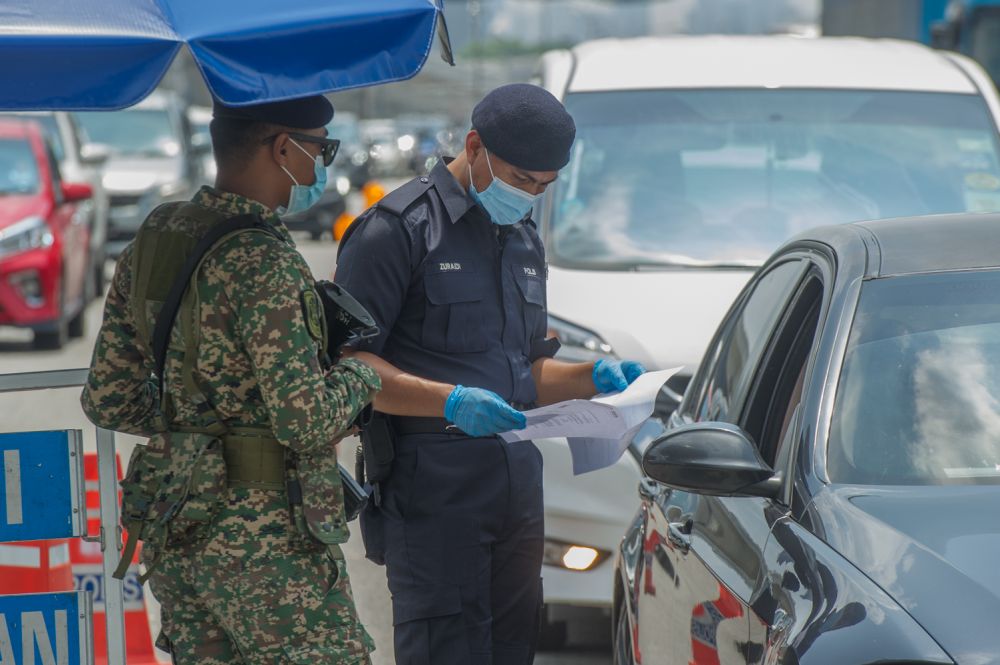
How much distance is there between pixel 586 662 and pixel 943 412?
2.75m

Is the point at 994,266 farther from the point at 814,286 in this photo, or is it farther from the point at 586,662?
the point at 586,662

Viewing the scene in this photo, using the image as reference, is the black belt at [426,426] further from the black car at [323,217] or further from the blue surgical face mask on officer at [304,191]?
the black car at [323,217]

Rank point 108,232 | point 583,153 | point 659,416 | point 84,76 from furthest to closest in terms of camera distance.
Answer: point 108,232 → point 583,153 → point 659,416 → point 84,76

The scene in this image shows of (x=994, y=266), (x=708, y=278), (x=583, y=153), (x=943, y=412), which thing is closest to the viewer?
(x=943, y=412)

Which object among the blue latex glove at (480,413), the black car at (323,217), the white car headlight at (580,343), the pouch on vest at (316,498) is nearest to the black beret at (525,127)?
the blue latex glove at (480,413)

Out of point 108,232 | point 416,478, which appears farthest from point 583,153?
point 108,232

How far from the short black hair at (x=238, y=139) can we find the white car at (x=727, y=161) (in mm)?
2563

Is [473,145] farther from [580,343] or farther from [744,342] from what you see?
[580,343]

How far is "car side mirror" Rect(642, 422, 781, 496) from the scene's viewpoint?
3.16m

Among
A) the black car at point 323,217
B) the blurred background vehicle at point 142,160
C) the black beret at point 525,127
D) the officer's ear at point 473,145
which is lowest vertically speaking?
the black car at point 323,217

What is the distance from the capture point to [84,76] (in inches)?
119

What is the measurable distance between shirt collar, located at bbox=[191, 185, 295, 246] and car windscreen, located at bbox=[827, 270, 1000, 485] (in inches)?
47.8

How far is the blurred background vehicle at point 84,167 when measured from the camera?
16.3 meters

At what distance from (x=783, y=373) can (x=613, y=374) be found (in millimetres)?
585
